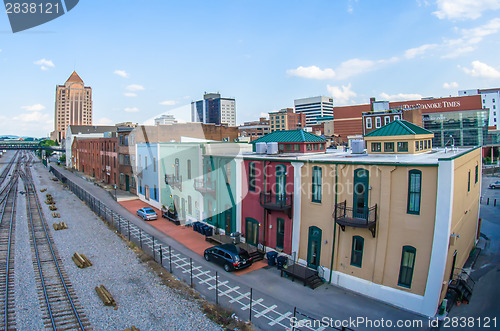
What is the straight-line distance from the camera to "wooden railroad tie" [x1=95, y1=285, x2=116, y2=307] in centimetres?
1527

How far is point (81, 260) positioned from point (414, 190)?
1991 centimetres

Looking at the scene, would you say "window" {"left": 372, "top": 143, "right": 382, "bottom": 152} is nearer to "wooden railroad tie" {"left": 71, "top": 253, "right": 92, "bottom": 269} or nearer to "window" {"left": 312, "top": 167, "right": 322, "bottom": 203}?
"window" {"left": 312, "top": 167, "right": 322, "bottom": 203}

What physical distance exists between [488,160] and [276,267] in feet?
312

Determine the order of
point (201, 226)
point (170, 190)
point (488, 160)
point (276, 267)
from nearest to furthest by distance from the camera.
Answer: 1. point (276, 267)
2. point (201, 226)
3. point (170, 190)
4. point (488, 160)

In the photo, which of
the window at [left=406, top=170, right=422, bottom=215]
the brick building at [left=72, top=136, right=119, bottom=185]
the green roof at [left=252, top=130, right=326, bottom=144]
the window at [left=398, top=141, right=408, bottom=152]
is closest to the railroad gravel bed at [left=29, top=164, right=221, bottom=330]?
the window at [left=406, top=170, right=422, bottom=215]

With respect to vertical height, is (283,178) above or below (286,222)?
above

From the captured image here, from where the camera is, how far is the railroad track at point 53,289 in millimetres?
13883

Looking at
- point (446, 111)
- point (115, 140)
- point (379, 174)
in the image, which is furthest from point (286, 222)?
point (446, 111)

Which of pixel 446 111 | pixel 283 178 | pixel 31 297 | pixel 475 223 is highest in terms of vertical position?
pixel 446 111

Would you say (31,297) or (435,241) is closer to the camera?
(435,241)

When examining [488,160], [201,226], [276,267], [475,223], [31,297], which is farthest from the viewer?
[488,160]

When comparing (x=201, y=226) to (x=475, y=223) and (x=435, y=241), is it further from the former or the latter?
(x=475, y=223)

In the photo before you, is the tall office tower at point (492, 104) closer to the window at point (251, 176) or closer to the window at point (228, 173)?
the window at point (228, 173)

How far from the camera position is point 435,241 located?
1439cm
